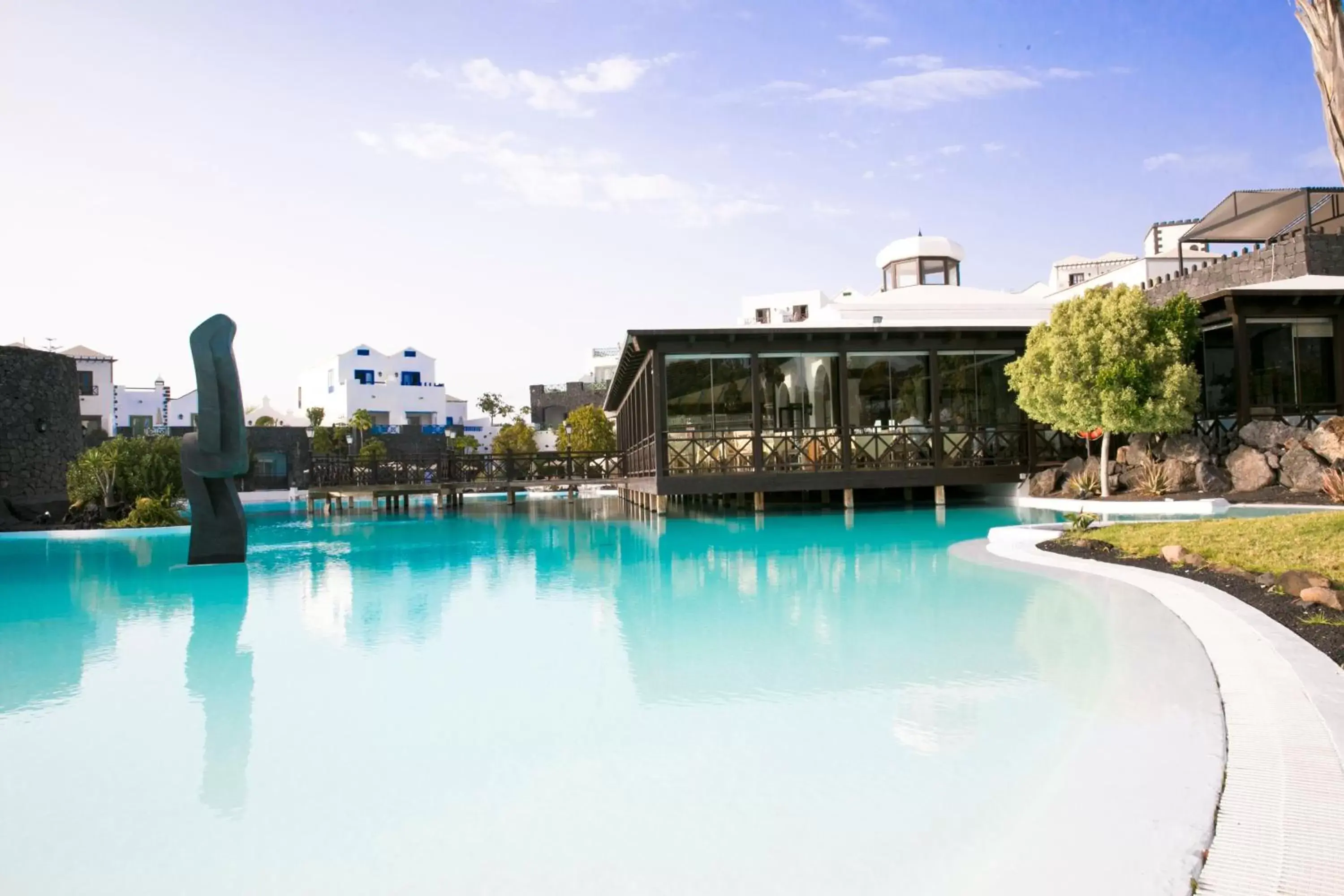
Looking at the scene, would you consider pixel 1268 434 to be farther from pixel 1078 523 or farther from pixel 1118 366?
pixel 1078 523

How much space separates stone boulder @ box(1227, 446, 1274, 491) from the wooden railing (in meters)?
16.7

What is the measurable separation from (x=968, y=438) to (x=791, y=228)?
10771 mm

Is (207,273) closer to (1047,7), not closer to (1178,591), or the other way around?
(1047,7)

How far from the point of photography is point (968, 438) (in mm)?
20328

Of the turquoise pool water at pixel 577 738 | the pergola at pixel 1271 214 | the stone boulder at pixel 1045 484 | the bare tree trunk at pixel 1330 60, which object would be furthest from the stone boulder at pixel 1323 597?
the pergola at pixel 1271 214

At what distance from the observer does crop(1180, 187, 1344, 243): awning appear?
24297mm

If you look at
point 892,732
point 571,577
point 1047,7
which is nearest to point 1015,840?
point 892,732

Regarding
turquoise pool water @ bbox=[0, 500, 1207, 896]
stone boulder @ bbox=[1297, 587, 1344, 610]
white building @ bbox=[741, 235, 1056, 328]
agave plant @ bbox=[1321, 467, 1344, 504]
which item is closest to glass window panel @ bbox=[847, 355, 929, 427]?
white building @ bbox=[741, 235, 1056, 328]

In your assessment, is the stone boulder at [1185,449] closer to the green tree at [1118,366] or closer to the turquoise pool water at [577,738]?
the green tree at [1118,366]

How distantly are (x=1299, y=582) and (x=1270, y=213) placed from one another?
23664 millimetres

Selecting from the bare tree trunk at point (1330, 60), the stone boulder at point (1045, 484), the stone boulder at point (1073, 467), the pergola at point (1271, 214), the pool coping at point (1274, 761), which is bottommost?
the pool coping at point (1274, 761)

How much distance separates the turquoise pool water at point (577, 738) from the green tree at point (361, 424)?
49660mm

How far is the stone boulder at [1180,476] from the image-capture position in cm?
1708

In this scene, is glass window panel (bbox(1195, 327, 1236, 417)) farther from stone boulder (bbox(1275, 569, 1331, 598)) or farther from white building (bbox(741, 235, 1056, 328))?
stone boulder (bbox(1275, 569, 1331, 598))
